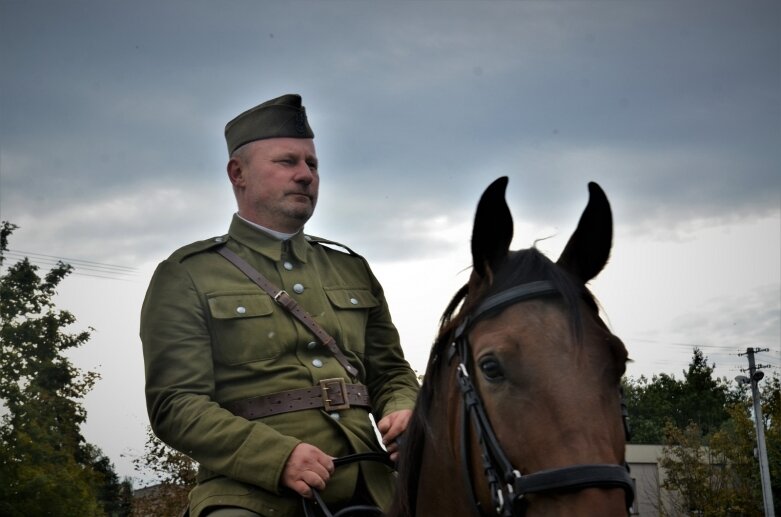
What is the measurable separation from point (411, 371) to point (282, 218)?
119 centimetres

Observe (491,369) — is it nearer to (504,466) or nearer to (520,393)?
(520,393)

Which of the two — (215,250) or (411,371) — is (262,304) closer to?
(215,250)

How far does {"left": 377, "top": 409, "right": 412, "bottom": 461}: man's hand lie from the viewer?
4.37 meters

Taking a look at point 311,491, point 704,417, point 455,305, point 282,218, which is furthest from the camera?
point 704,417

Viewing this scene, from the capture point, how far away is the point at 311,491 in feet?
13.4

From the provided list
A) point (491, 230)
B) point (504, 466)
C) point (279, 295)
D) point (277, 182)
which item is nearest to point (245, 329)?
point (279, 295)

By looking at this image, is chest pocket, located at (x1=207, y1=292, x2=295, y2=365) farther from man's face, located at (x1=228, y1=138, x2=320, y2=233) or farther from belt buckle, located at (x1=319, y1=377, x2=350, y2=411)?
man's face, located at (x1=228, y1=138, x2=320, y2=233)

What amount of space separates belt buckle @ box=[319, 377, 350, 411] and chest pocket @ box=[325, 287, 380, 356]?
326mm

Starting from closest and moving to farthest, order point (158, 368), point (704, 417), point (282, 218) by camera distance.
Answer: point (158, 368) → point (282, 218) → point (704, 417)

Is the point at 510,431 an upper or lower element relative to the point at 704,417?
lower

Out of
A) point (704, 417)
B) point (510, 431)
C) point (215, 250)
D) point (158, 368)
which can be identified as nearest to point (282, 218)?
point (215, 250)

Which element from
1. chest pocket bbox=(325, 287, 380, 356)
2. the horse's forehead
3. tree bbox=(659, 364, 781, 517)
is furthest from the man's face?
tree bbox=(659, 364, 781, 517)

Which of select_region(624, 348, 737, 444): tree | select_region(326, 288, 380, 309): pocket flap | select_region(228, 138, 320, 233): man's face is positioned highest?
select_region(624, 348, 737, 444): tree

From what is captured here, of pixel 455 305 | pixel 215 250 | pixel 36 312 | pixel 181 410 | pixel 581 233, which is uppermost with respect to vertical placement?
pixel 36 312
